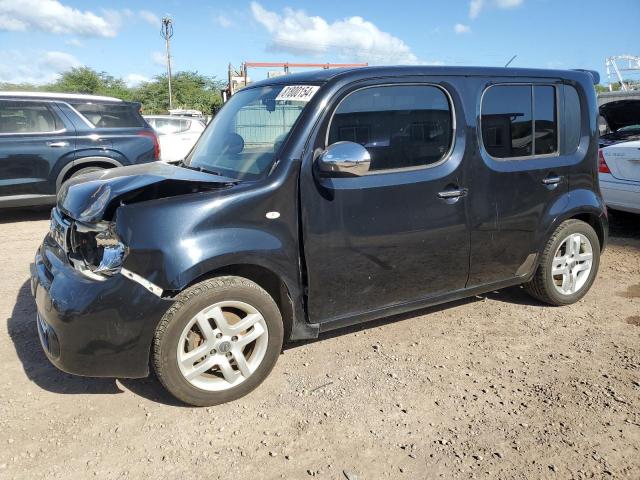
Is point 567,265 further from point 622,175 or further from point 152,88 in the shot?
point 152,88

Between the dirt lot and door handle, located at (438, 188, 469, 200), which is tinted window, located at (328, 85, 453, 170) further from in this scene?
the dirt lot

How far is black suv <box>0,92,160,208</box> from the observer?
7406 mm

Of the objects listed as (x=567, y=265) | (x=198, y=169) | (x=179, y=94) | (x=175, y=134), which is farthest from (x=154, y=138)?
(x=179, y=94)

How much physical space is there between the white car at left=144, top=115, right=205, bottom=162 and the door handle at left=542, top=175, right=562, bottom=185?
346 inches

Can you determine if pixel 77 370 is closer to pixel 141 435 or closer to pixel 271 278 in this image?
pixel 141 435

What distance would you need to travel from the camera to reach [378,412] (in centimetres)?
286

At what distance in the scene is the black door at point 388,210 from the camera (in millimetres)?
3078

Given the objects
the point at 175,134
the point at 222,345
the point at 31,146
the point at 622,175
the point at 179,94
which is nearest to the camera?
the point at 222,345

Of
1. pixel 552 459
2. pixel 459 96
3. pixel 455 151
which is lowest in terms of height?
pixel 552 459

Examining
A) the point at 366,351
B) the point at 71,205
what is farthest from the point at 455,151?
the point at 71,205

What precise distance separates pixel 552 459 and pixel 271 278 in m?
1.71

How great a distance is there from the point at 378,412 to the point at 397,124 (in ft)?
5.67

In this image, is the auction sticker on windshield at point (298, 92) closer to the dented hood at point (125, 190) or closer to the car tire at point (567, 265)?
the dented hood at point (125, 190)

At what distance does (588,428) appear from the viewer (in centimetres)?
269
